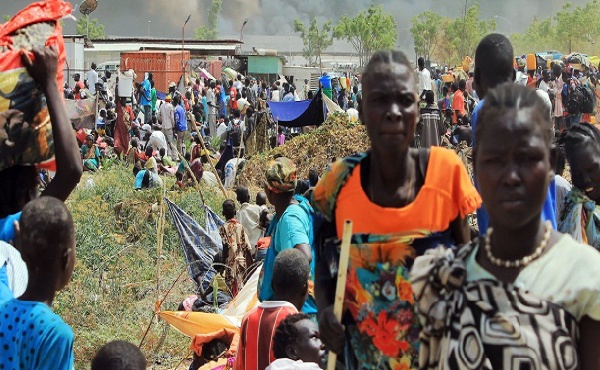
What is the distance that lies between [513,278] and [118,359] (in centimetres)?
179

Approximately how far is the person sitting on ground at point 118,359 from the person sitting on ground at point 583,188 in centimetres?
204

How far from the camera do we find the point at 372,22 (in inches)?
3907

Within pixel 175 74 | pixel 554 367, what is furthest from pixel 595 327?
pixel 175 74

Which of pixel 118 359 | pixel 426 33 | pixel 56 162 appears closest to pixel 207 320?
pixel 118 359

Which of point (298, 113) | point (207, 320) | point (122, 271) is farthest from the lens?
point (298, 113)

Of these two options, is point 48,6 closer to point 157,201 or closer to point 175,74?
point 157,201

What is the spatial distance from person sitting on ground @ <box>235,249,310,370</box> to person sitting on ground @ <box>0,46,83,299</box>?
1413 mm

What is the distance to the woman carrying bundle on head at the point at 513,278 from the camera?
2.22 metres

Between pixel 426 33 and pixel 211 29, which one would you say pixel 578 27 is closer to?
pixel 426 33

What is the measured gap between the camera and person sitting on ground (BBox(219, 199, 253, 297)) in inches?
324

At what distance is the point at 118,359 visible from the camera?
3574 millimetres

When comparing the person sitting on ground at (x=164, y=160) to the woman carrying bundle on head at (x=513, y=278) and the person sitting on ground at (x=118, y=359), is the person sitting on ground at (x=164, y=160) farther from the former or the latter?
the woman carrying bundle on head at (x=513, y=278)

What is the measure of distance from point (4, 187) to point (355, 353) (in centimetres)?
141

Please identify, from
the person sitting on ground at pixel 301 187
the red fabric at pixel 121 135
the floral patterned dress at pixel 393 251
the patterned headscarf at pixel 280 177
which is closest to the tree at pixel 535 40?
the red fabric at pixel 121 135
